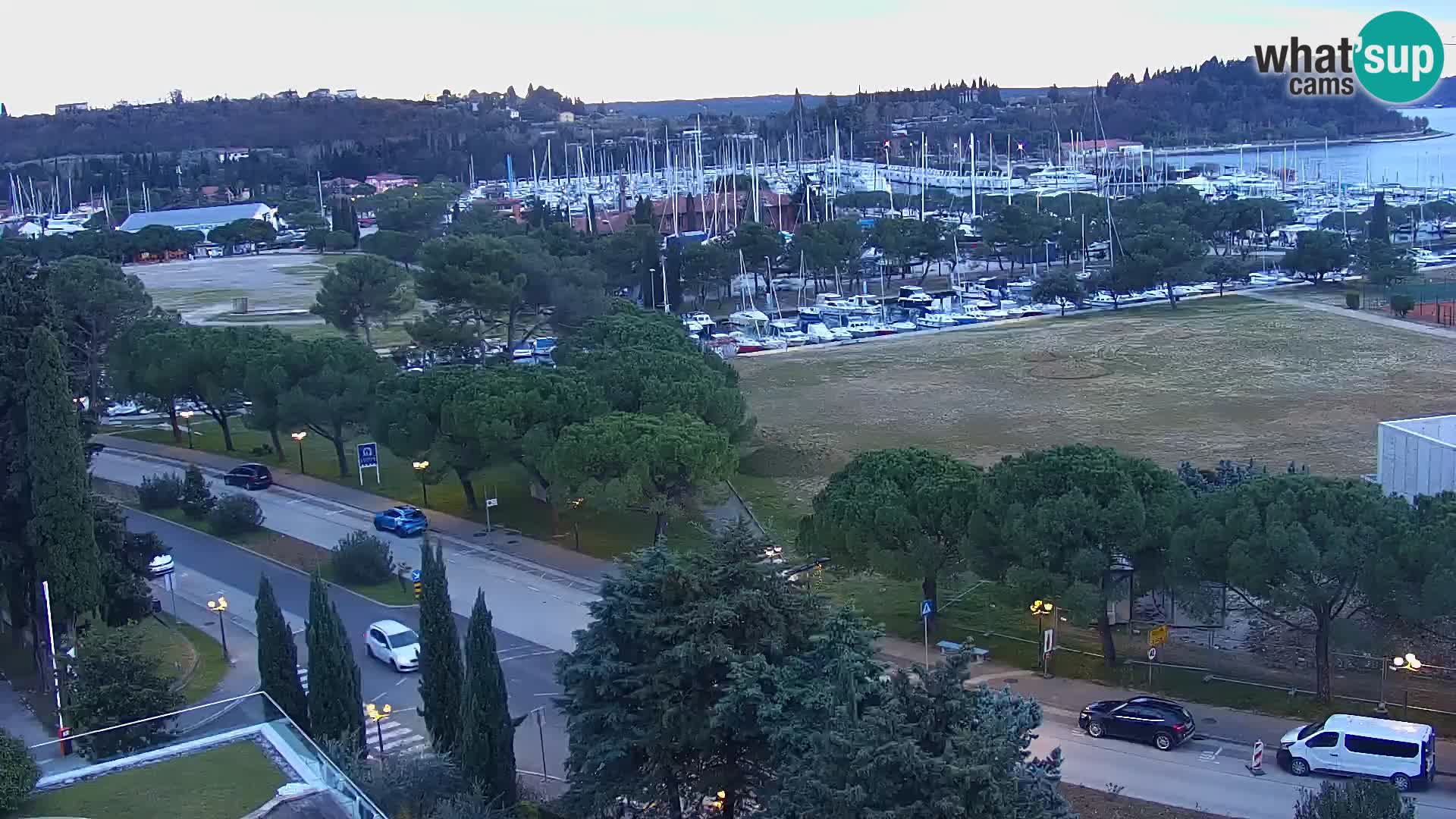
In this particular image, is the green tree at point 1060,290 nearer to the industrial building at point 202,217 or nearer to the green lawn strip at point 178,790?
the green lawn strip at point 178,790

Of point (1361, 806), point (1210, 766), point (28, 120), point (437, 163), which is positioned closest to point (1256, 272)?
point (1210, 766)

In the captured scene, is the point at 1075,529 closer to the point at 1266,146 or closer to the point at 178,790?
the point at 178,790

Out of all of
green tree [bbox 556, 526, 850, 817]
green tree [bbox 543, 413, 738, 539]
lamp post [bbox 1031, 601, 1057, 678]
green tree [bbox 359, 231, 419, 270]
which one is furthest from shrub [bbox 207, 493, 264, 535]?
green tree [bbox 359, 231, 419, 270]

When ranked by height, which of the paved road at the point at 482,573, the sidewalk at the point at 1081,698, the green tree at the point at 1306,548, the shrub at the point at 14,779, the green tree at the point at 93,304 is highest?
the green tree at the point at 93,304

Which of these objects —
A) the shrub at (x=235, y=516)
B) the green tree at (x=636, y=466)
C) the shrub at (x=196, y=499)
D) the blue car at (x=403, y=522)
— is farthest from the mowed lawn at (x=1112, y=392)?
the shrub at (x=196, y=499)

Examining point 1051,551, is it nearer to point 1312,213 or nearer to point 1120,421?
point 1120,421
